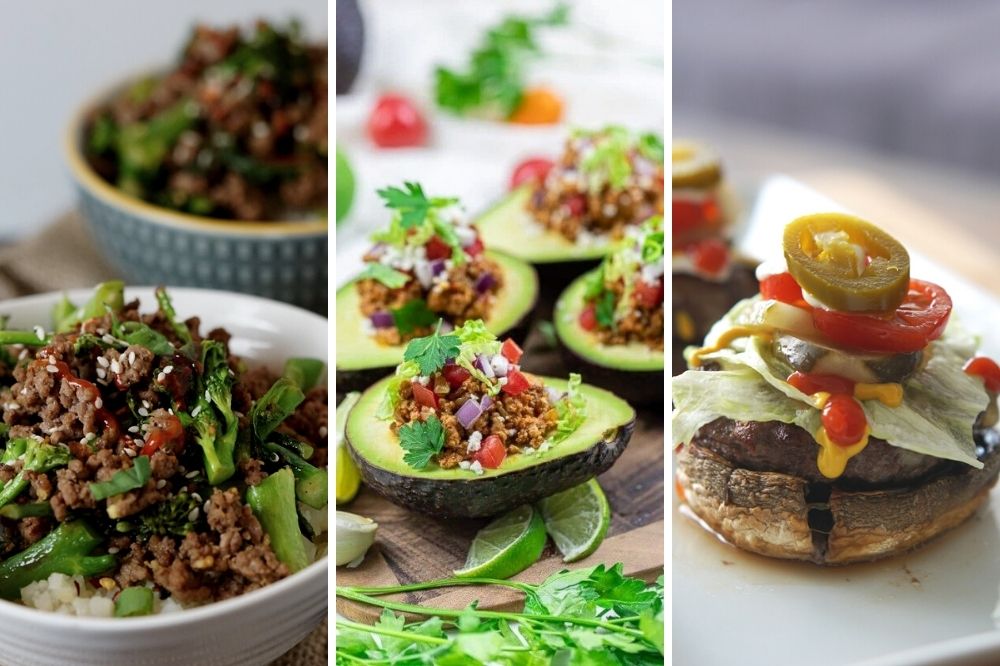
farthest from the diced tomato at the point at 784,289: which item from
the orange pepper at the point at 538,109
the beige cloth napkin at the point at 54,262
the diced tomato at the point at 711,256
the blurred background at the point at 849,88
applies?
the blurred background at the point at 849,88

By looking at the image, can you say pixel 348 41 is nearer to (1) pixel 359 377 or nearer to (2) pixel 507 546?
(1) pixel 359 377

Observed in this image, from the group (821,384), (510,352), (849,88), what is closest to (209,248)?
(510,352)

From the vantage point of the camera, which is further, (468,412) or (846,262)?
(846,262)

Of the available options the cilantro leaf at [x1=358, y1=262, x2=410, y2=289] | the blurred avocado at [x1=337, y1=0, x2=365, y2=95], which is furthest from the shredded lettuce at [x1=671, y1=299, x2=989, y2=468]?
the blurred avocado at [x1=337, y1=0, x2=365, y2=95]

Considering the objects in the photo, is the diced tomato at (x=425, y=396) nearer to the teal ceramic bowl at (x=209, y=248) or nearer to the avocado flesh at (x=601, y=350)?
the avocado flesh at (x=601, y=350)

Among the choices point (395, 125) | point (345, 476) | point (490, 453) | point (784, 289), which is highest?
point (395, 125)

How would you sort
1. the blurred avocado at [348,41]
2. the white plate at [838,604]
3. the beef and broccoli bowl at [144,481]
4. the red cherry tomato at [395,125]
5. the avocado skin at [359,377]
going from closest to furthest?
the beef and broccoli bowl at [144,481], the white plate at [838,604], the avocado skin at [359,377], the blurred avocado at [348,41], the red cherry tomato at [395,125]

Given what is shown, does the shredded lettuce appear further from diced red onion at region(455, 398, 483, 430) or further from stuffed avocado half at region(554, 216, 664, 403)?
diced red onion at region(455, 398, 483, 430)
